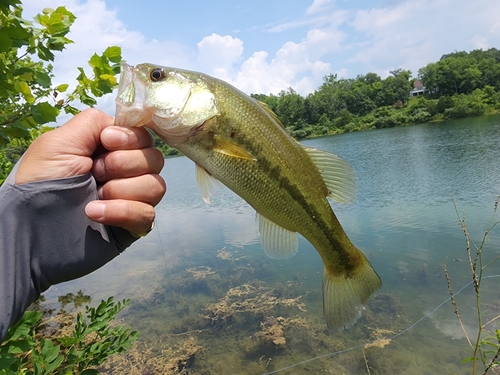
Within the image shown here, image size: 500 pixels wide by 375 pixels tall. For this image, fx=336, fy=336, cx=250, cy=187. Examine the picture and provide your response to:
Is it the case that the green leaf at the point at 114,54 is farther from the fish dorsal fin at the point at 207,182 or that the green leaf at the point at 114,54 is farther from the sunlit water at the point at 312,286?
the sunlit water at the point at 312,286

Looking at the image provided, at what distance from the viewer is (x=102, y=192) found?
6.02 feet

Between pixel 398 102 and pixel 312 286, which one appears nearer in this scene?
pixel 312 286

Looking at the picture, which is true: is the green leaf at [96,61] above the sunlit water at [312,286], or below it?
above

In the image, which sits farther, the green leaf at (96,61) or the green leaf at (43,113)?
the green leaf at (96,61)

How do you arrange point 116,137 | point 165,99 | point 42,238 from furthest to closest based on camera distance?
point 165,99 < point 116,137 < point 42,238

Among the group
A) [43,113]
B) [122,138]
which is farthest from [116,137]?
[43,113]

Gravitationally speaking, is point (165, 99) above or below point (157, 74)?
below

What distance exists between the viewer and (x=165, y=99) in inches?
83.0

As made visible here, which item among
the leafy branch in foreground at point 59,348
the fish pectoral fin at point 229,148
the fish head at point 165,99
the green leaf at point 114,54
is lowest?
the leafy branch in foreground at point 59,348

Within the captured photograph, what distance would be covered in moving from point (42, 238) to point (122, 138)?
0.62 metres

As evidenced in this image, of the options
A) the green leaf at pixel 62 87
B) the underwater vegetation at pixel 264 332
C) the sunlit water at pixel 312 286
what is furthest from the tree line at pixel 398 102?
the green leaf at pixel 62 87

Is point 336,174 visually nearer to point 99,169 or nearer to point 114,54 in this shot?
point 99,169

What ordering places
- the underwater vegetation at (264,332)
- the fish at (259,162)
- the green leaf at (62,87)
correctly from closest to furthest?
the fish at (259,162) < the green leaf at (62,87) < the underwater vegetation at (264,332)

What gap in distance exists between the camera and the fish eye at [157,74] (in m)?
2.12
